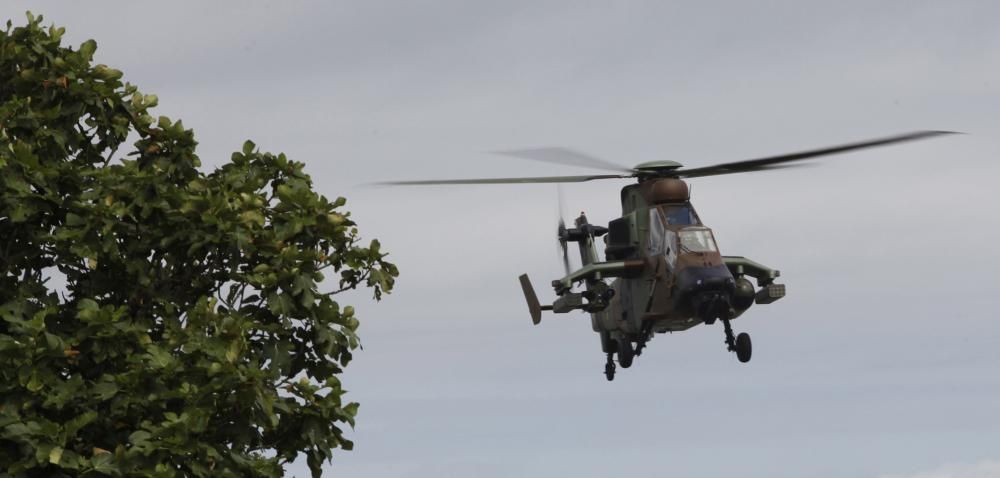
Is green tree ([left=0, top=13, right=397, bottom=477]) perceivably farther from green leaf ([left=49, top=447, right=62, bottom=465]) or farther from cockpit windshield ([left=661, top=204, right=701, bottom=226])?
cockpit windshield ([left=661, top=204, right=701, bottom=226])

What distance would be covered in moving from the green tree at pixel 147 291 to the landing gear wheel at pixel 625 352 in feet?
72.8

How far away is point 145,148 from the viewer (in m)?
19.9

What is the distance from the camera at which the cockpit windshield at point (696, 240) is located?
119ft

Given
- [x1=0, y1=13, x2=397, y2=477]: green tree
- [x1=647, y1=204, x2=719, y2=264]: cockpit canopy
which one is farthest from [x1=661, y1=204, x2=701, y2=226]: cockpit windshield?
[x1=0, y1=13, x2=397, y2=477]: green tree

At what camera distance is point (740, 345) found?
124 feet

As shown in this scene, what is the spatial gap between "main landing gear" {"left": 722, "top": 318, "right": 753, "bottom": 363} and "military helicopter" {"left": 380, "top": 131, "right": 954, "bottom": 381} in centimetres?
3

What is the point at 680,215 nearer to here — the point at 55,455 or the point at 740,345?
the point at 740,345

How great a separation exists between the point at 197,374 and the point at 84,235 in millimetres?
2357

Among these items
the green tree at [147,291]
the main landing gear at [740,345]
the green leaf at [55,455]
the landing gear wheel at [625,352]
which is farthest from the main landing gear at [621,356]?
the green leaf at [55,455]

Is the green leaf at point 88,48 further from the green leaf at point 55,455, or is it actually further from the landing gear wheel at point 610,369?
the landing gear wheel at point 610,369

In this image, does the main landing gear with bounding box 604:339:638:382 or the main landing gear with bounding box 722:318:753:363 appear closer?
the main landing gear with bounding box 722:318:753:363

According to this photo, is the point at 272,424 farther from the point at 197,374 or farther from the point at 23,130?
the point at 23,130

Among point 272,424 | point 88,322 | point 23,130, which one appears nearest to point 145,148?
point 23,130

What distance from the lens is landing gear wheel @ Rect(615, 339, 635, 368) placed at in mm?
41250
